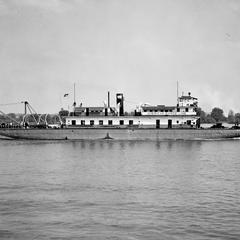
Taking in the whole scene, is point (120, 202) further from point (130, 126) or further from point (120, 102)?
point (120, 102)

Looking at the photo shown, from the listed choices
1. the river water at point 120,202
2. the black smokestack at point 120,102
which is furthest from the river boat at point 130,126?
the river water at point 120,202

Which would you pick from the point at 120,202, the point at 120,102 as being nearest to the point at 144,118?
the point at 120,102

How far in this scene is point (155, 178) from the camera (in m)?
34.6

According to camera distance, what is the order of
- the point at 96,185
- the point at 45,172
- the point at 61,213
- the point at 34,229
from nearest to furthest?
the point at 34,229, the point at 61,213, the point at 96,185, the point at 45,172

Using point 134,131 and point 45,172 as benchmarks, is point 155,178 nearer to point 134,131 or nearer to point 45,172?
point 45,172

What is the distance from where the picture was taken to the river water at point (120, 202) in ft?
64.6

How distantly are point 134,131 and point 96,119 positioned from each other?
1032 centimetres

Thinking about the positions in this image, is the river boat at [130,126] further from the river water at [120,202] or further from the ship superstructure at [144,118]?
the river water at [120,202]

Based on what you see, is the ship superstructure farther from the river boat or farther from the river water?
the river water

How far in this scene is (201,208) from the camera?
2381 centimetres

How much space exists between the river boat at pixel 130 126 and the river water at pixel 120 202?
44944 millimetres

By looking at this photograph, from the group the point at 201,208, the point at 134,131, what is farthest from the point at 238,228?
the point at 134,131

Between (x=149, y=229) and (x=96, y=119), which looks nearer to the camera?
(x=149, y=229)

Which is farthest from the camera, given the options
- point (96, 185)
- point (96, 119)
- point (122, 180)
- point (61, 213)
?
point (96, 119)
